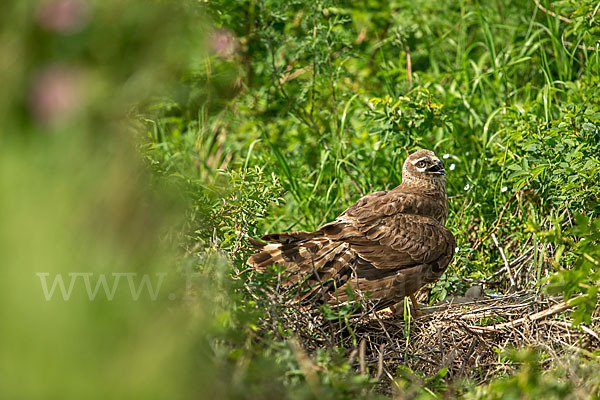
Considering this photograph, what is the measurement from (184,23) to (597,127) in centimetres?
289

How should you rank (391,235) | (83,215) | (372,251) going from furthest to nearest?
(391,235) < (372,251) < (83,215)

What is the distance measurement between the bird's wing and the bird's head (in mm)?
407

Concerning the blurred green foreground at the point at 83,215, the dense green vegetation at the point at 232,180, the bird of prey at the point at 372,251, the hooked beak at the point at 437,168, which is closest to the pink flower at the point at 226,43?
the dense green vegetation at the point at 232,180

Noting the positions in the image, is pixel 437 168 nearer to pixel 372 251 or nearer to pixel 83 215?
pixel 372 251

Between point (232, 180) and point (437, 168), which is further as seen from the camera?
point (437, 168)

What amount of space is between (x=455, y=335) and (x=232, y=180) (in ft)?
5.07

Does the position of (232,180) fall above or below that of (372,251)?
above

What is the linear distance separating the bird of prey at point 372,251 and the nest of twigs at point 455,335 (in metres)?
0.18

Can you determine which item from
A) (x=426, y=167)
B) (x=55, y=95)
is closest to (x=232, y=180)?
(x=426, y=167)

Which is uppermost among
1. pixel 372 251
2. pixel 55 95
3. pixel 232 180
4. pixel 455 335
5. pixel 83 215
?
pixel 55 95

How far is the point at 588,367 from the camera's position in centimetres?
222

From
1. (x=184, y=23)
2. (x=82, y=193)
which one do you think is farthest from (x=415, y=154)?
(x=82, y=193)

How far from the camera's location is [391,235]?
3.87m

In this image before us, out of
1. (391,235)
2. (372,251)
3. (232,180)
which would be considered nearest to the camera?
(232,180)
